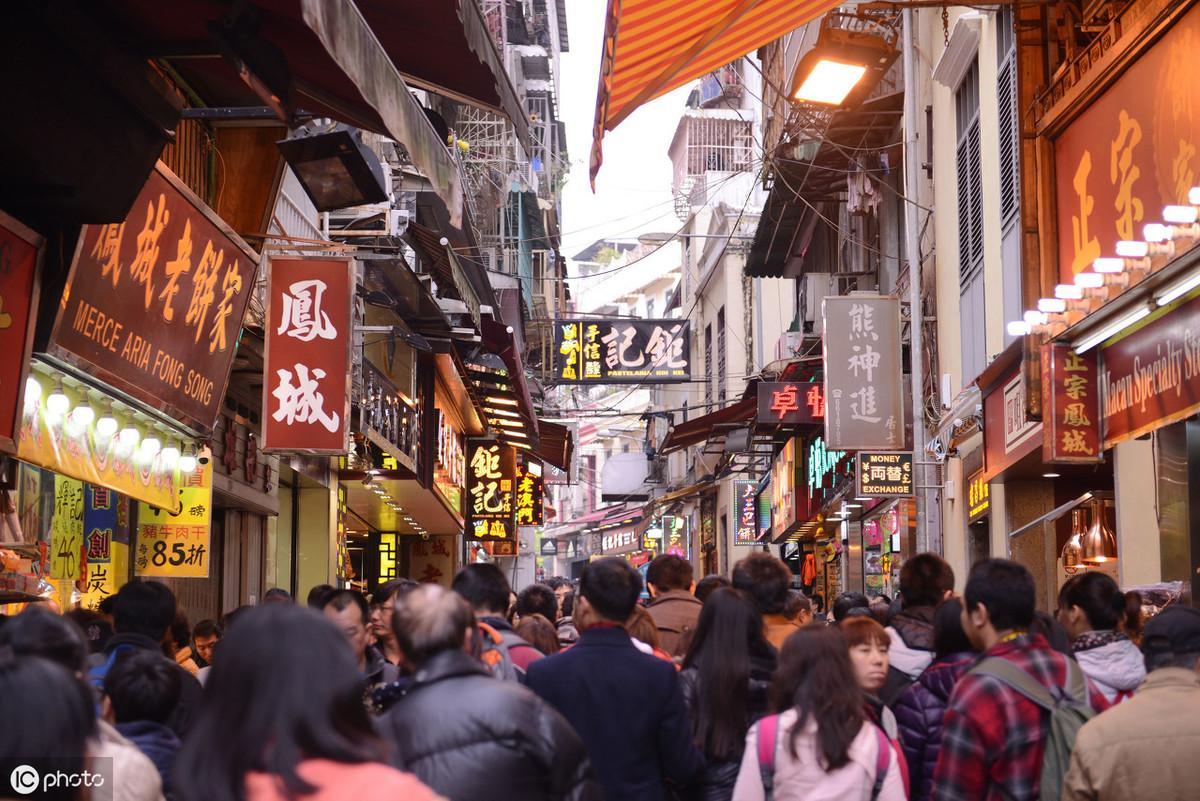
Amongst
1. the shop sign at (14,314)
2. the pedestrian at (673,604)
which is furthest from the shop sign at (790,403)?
the shop sign at (14,314)

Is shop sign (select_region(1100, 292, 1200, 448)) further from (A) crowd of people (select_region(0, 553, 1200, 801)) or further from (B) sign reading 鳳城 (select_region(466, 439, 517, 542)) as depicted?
(B) sign reading 鳳城 (select_region(466, 439, 517, 542))

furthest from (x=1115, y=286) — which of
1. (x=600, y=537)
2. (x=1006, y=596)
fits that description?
(x=600, y=537)

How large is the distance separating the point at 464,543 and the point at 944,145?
17966mm

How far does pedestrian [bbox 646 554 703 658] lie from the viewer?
854 centimetres

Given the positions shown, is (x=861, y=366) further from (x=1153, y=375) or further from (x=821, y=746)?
(x=821, y=746)

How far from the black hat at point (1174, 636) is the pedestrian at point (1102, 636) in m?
0.77

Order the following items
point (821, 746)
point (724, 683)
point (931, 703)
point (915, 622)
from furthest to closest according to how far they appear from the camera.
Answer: point (915, 622) → point (724, 683) → point (931, 703) → point (821, 746)

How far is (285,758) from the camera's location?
315 centimetres

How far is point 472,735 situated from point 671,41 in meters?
5.70

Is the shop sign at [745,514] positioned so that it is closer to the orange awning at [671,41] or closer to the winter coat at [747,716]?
the orange awning at [671,41]

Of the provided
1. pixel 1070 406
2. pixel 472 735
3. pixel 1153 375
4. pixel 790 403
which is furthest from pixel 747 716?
pixel 790 403

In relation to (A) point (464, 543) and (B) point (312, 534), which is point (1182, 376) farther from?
(A) point (464, 543)

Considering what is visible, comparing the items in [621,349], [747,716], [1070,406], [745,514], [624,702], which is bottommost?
[747,716]

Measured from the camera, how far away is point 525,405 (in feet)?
86.5
